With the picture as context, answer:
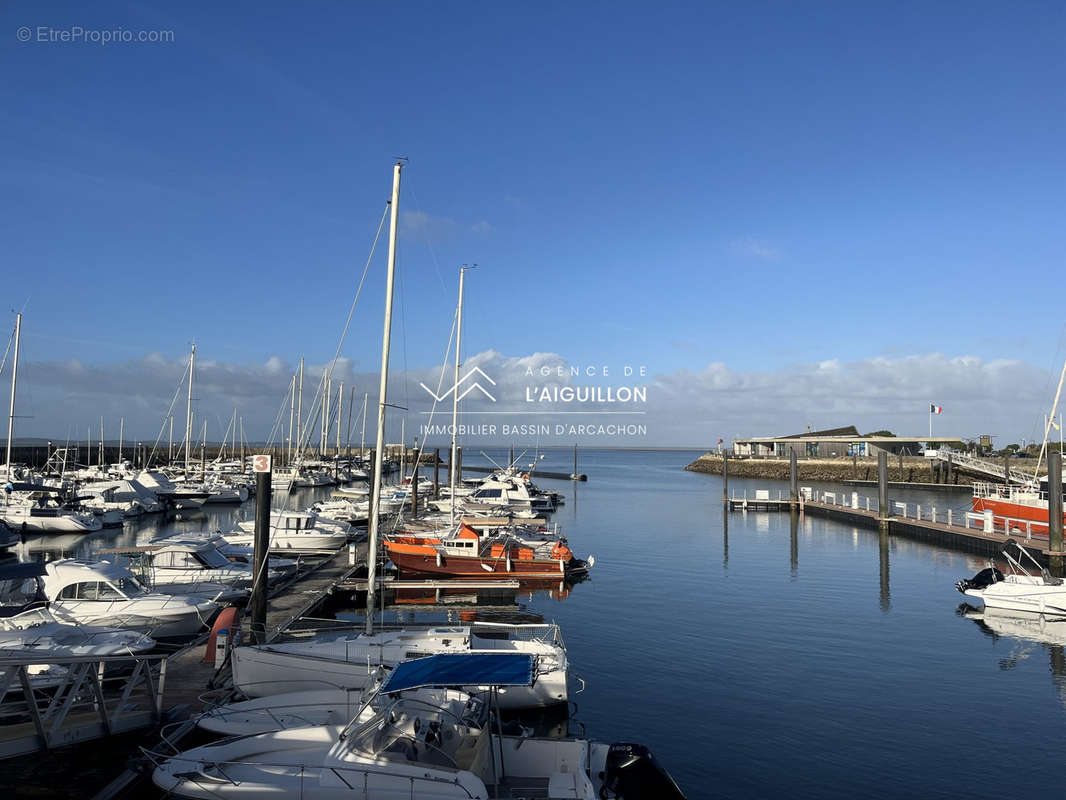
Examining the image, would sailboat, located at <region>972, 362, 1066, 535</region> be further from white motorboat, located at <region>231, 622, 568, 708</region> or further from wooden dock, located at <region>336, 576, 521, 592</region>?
white motorboat, located at <region>231, 622, 568, 708</region>

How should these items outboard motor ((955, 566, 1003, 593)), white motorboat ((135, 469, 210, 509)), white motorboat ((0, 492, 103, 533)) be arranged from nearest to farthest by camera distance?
outboard motor ((955, 566, 1003, 593)) → white motorboat ((0, 492, 103, 533)) → white motorboat ((135, 469, 210, 509))

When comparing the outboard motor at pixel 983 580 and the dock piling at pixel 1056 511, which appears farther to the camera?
the dock piling at pixel 1056 511

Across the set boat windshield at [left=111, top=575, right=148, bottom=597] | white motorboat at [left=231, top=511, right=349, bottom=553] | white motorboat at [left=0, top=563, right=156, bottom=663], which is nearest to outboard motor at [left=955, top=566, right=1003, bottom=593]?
white motorboat at [left=0, top=563, right=156, bottom=663]

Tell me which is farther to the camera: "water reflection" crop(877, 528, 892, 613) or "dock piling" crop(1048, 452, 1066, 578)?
"dock piling" crop(1048, 452, 1066, 578)

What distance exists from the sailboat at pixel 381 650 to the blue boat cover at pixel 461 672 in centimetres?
250

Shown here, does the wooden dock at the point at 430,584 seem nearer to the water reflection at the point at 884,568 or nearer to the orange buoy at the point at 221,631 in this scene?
the orange buoy at the point at 221,631

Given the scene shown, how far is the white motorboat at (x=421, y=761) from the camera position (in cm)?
929

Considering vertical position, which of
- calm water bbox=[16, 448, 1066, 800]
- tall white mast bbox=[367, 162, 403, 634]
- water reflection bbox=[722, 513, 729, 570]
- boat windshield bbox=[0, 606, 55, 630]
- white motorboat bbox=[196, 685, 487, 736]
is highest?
tall white mast bbox=[367, 162, 403, 634]

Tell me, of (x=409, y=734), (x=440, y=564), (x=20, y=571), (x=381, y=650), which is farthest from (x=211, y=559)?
(x=409, y=734)

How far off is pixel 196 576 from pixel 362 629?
11428mm

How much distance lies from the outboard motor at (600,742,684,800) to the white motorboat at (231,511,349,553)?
29037mm

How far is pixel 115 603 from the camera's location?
2109cm

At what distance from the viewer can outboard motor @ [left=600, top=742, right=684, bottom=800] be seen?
11.4m

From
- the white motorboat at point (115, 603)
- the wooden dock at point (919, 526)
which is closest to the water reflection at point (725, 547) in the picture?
the wooden dock at point (919, 526)
